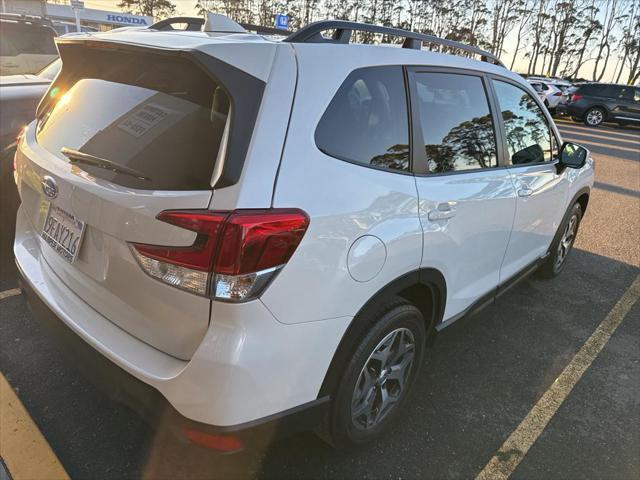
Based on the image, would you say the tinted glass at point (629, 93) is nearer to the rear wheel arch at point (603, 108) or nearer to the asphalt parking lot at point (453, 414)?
the rear wheel arch at point (603, 108)

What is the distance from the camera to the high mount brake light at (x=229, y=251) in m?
1.51

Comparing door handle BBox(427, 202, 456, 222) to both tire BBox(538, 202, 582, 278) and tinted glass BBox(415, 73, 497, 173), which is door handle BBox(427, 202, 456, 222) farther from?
tire BBox(538, 202, 582, 278)

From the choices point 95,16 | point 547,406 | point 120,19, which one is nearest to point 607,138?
point 547,406

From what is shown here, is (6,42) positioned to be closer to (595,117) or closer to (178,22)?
(178,22)

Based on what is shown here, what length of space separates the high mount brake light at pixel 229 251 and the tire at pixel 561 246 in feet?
10.2

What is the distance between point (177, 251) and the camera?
1558 mm

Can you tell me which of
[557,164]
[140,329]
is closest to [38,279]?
[140,329]

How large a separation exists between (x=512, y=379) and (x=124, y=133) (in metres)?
2.55

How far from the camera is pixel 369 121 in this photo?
2008 mm

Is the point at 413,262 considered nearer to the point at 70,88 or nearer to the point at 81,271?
the point at 81,271

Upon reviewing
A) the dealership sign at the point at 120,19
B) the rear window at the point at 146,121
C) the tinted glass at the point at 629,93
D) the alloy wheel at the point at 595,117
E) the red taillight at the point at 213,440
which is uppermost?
the dealership sign at the point at 120,19

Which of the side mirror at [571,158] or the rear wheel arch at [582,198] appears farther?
the rear wheel arch at [582,198]

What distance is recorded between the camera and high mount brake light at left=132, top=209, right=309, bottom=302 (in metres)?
1.51

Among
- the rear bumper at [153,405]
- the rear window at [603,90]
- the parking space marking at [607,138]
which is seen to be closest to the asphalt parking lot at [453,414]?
the rear bumper at [153,405]
